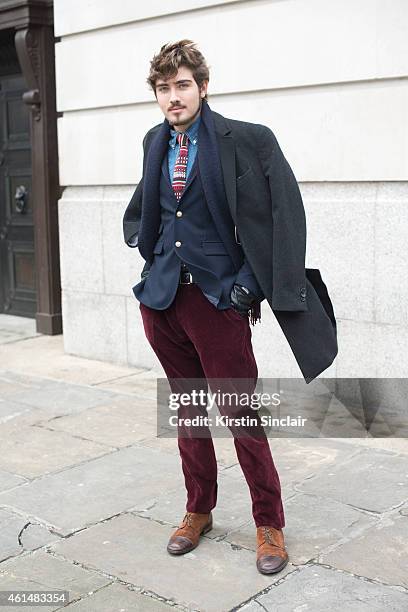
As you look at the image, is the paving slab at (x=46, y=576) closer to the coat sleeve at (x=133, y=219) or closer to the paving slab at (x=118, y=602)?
the paving slab at (x=118, y=602)

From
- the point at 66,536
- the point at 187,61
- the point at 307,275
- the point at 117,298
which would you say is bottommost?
the point at 66,536

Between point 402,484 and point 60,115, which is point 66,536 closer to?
point 402,484

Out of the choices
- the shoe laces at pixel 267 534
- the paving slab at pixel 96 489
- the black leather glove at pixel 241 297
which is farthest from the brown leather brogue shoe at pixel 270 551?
the black leather glove at pixel 241 297

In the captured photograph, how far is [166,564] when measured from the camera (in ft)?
11.8

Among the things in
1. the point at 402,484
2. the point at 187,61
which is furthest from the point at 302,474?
the point at 187,61

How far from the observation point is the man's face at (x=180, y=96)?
3.29 meters

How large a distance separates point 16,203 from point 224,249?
20.4 feet

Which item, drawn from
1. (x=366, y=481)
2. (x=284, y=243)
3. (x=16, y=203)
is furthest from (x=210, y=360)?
(x=16, y=203)

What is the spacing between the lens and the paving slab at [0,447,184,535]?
414cm

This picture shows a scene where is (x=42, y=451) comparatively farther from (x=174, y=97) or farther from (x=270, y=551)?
(x=174, y=97)

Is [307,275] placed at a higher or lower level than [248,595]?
higher

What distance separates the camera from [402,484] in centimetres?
441

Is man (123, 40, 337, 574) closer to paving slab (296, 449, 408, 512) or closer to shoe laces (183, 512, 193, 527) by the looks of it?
shoe laces (183, 512, 193, 527)

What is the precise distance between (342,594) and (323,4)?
12.6 ft
